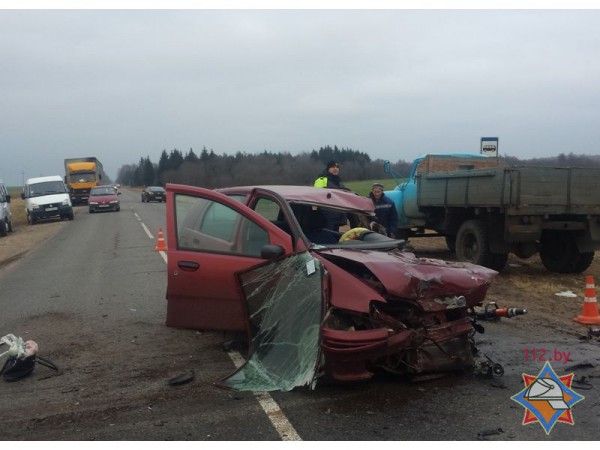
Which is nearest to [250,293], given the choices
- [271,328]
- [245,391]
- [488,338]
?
[271,328]

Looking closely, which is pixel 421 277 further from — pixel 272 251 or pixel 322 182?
pixel 322 182

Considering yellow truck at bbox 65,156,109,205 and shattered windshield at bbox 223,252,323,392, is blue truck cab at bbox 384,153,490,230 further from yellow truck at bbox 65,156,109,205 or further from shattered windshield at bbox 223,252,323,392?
yellow truck at bbox 65,156,109,205

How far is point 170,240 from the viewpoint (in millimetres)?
5852

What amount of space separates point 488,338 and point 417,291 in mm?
2219

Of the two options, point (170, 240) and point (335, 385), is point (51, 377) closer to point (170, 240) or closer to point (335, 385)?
point (170, 240)

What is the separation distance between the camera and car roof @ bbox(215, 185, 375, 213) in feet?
18.6

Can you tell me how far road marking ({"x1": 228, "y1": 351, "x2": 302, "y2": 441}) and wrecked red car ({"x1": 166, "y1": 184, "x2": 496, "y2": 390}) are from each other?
0.09m

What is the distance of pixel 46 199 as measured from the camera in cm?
2811

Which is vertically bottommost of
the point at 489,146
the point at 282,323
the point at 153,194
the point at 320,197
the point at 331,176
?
the point at 153,194

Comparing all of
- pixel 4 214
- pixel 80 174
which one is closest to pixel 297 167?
pixel 80 174

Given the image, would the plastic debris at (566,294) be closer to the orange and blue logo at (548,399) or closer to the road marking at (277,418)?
the orange and blue logo at (548,399)

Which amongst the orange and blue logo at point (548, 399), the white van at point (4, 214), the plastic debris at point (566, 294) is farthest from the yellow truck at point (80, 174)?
the orange and blue logo at point (548, 399)

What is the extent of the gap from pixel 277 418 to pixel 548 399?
1956 millimetres

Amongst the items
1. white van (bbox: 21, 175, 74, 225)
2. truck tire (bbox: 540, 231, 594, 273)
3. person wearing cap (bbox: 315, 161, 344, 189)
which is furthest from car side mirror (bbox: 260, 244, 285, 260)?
white van (bbox: 21, 175, 74, 225)
